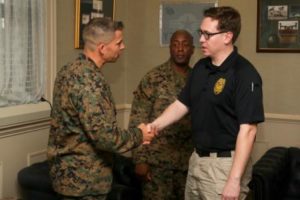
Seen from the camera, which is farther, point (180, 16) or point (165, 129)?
point (180, 16)

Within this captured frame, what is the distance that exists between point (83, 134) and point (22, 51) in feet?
4.12

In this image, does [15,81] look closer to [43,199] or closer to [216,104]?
[43,199]

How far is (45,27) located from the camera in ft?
10.8

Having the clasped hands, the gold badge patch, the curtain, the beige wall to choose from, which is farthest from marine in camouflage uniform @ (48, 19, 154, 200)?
the beige wall

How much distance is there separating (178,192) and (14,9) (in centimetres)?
162

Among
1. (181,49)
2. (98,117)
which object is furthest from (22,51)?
(98,117)

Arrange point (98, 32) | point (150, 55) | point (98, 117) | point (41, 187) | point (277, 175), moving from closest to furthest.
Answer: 1. point (98, 117)
2. point (98, 32)
3. point (41, 187)
4. point (277, 175)
5. point (150, 55)

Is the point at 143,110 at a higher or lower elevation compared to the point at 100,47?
lower

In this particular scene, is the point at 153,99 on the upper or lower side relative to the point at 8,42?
lower

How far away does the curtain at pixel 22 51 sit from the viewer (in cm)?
301

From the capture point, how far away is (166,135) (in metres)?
3.09

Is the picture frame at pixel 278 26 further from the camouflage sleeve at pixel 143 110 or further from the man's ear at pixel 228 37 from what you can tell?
the man's ear at pixel 228 37

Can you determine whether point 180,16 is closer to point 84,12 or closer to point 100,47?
point 84,12

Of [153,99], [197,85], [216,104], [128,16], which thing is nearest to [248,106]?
[216,104]
